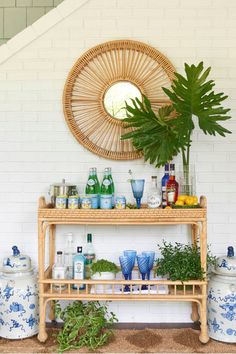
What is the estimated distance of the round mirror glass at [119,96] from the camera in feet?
10.1

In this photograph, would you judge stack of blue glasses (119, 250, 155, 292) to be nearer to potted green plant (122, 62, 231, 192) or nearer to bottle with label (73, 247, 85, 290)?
bottle with label (73, 247, 85, 290)

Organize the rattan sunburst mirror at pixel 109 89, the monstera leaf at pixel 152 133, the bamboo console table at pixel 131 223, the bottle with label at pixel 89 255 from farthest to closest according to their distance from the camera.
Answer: the rattan sunburst mirror at pixel 109 89 < the bottle with label at pixel 89 255 < the monstera leaf at pixel 152 133 < the bamboo console table at pixel 131 223

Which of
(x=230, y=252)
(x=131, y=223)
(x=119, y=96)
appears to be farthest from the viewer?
(x=119, y=96)

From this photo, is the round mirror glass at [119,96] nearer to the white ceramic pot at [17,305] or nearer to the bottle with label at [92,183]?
the bottle with label at [92,183]

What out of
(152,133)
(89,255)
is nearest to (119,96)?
(152,133)

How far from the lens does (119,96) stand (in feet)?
10.1

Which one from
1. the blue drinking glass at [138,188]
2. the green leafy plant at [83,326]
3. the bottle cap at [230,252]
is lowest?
the green leafy plant at [83,326]

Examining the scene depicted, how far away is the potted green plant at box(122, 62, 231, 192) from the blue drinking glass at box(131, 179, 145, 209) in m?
0.16

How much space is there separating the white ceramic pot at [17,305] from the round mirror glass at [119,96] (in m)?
1.25

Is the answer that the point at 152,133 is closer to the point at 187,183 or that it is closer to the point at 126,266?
the point at 187,183

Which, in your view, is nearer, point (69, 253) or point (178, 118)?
point (178, 118)

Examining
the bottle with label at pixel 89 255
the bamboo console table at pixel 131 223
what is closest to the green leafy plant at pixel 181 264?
the bamboo console table at pixel 131 223

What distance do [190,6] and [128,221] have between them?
1.60 m

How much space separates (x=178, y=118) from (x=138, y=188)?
526mm
